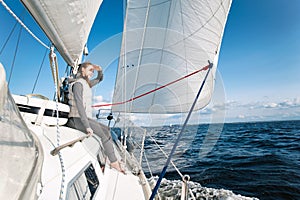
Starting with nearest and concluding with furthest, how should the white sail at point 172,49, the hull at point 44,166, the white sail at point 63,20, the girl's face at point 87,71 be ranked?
the hull at point 44,166, the white sail at point 63,20, the girl's face at point 87,71, the white sail at point 172,49

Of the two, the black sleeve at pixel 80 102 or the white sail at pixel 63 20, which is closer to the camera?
the white sail at pixel 63 20

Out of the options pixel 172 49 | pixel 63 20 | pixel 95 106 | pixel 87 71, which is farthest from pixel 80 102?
pixel 172 49

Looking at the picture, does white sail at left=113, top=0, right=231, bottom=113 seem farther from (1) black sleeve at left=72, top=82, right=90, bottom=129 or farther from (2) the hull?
(2) the hull

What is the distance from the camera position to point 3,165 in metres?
0.34

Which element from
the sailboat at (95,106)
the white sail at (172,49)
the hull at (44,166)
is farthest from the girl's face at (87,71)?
the white sail at (172,49)

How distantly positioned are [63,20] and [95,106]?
201cm

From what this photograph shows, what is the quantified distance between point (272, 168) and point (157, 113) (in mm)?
2770

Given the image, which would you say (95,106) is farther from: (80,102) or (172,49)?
(172,49)

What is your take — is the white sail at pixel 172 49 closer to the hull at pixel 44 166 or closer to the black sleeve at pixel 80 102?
the black sleeve at pixel 80 102

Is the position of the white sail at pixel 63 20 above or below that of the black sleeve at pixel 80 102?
above

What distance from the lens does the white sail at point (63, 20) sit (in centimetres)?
101

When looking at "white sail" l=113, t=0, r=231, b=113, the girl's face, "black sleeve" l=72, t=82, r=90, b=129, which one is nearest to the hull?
"black sleeve" l=72, t=82, r=90, b=129

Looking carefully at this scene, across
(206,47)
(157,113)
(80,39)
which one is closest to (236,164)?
(157,113)

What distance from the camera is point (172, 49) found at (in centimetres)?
388
